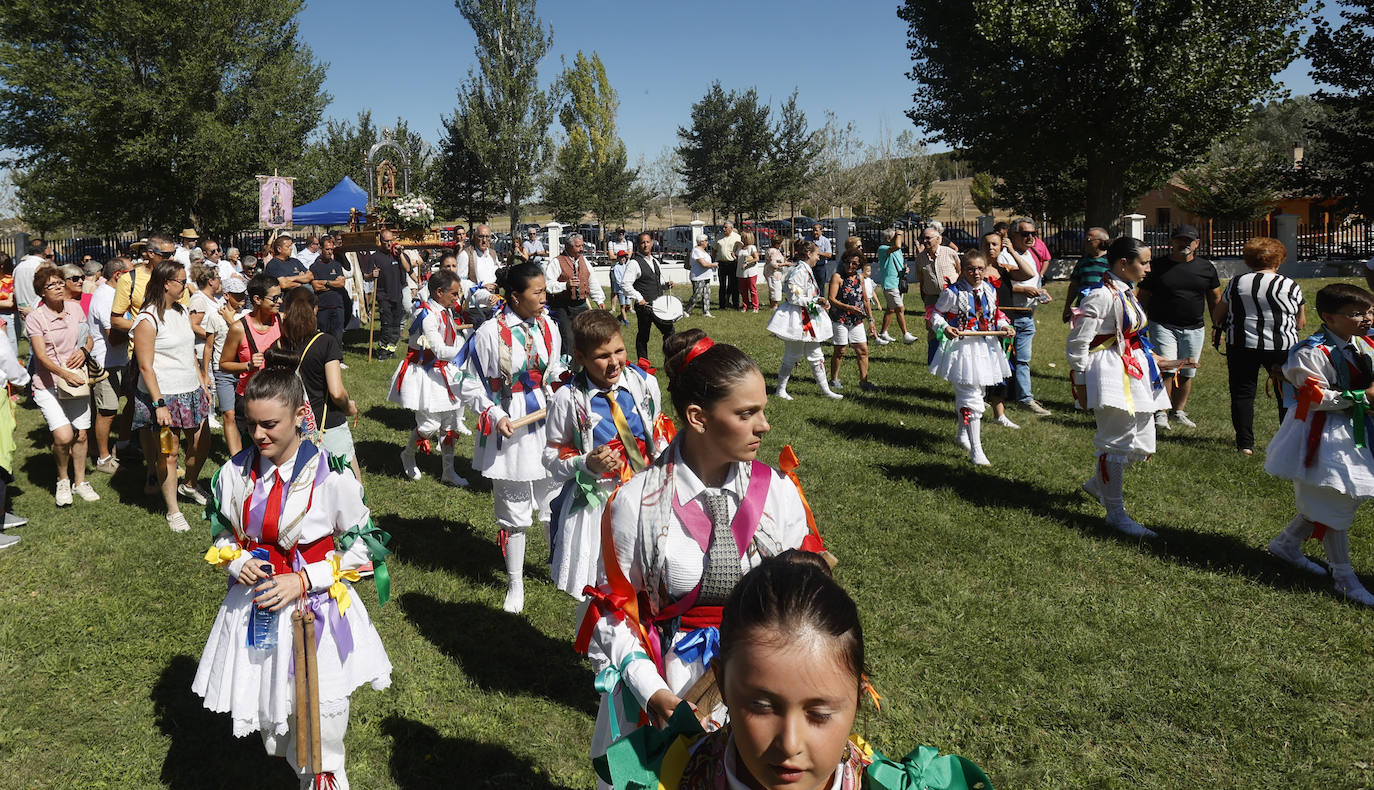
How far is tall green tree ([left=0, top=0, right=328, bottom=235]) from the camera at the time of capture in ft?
116

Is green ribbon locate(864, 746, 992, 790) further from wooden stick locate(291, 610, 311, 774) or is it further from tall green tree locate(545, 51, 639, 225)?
tall green tree locate(545, 51, 639, 225)

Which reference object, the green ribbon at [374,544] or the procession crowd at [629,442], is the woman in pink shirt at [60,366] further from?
the green ribbon at [374,544]

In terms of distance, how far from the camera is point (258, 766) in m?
4.57

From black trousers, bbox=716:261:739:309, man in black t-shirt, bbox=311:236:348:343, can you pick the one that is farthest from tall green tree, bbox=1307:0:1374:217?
man in black t-shirt, bbox=311:236:348:343

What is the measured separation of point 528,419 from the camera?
243 inches

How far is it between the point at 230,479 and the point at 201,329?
6220 millimetres

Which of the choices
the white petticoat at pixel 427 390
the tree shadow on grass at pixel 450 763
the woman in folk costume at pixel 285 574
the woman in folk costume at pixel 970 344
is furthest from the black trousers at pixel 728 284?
the woman in folk costume at pixel 285 574

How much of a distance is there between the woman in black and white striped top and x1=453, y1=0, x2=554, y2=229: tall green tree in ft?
135

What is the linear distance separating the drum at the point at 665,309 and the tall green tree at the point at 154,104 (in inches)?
1175

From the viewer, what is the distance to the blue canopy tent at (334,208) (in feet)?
87.8

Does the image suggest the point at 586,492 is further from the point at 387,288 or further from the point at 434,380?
the point at 387,288

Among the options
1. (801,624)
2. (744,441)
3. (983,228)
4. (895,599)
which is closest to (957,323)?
(895,599)

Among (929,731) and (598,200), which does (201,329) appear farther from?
(598,200)

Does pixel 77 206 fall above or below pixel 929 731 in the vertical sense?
above
